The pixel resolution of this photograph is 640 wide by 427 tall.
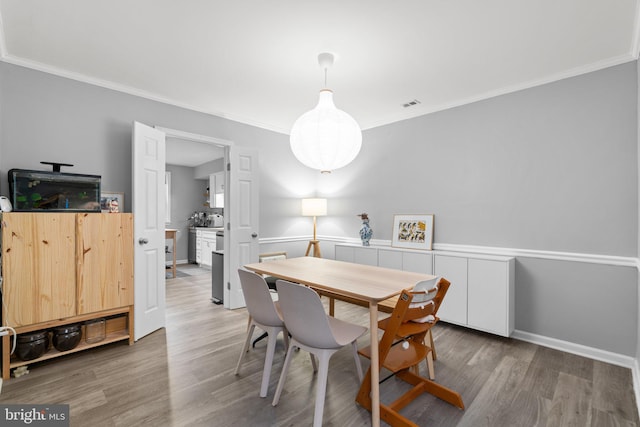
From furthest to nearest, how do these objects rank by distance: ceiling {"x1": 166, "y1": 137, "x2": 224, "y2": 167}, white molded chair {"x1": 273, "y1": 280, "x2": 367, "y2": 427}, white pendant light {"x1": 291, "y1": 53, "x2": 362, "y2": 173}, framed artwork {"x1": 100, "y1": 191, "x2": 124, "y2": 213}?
1. ceiling {"x1": 166, "y1": 137, "x2": 224, "y2": 167}
2. framed artwork {"x1": 100, "y1": 191, "x2": 124, "y2": 213}
3. white pendant light {"x1": 291, "y1": 53, "x2": 362, "y2": 173}
4. white molded chair {"x1": 273, "y1": 280, "x2": 367, "y2": 427}

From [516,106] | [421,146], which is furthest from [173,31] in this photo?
[516,106]

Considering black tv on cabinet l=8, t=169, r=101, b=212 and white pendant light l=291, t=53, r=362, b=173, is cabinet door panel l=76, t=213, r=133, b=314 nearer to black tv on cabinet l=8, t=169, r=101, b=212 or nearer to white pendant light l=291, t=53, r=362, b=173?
black tv on cabinet l=8, t=169, r=101, b=212

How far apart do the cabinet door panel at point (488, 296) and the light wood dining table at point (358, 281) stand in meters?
1.06

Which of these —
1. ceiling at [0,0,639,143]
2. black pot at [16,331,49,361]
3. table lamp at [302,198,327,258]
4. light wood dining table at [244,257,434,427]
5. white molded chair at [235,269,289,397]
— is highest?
ceiling at [0,0,639,143]

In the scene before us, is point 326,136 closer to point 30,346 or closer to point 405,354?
point 405,354

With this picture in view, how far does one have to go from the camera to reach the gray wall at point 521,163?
2.49 metres

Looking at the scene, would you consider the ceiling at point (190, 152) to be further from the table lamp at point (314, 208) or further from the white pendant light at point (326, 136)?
the white pendant light at point (326, 136)

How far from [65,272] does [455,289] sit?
3635mm

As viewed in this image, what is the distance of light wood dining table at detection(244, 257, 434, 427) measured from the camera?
1.66m

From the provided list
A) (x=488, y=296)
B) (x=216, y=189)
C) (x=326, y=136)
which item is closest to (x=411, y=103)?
(x=326, y=136)

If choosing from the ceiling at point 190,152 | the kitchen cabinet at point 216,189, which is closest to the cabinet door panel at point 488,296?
the ceiling at point 190,152

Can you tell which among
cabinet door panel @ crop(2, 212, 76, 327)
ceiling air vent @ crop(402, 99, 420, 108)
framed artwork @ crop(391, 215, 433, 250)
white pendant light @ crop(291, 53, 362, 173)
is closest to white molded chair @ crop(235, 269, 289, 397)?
white pendant light @ crop(291, 53, 362, 173)

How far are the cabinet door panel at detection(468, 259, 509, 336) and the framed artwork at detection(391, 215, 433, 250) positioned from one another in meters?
0.74

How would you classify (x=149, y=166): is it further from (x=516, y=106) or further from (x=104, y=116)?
(x=516, y=106)
